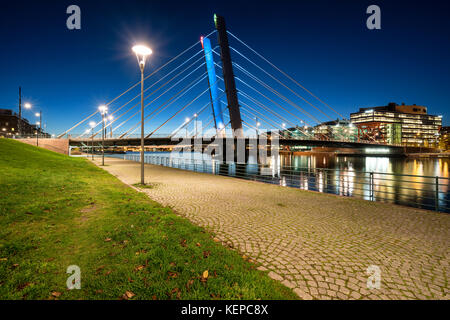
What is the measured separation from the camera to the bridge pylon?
A: 25094 mm

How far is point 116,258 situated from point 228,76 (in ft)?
84.0

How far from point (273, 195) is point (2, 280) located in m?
A: 7.41

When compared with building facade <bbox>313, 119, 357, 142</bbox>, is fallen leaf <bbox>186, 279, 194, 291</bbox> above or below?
below

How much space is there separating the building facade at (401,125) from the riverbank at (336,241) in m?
137

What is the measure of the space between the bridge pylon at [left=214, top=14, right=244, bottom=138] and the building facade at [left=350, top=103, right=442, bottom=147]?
399ft

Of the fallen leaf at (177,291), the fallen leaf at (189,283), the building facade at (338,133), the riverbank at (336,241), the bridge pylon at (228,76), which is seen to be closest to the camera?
the fallen leaf at (177,291)

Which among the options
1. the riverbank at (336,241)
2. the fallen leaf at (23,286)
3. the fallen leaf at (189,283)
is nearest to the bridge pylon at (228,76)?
the riverbank at (336,241)

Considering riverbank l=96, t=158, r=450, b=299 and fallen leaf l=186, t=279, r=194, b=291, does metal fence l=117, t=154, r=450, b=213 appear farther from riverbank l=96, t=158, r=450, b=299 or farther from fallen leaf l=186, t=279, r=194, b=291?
fallen leaf l=186, t=279, r=194, b=291

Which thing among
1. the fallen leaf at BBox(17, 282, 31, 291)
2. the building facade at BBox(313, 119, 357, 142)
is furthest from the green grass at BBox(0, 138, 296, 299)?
the building facade at BBox(313, 119, 357, 142)

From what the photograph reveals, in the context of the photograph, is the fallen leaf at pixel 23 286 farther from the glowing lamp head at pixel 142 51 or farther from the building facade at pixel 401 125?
the building facade at pixel 401 125

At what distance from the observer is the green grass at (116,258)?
249cm

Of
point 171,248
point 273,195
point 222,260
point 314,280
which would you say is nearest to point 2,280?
point 171,248

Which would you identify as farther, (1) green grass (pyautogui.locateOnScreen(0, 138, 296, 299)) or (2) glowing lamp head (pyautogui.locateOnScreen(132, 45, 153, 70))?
(2) glowing lamp head (pyautogui.locateOnScreen(132, 45, 153, 70))

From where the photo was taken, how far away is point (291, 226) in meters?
4.87
